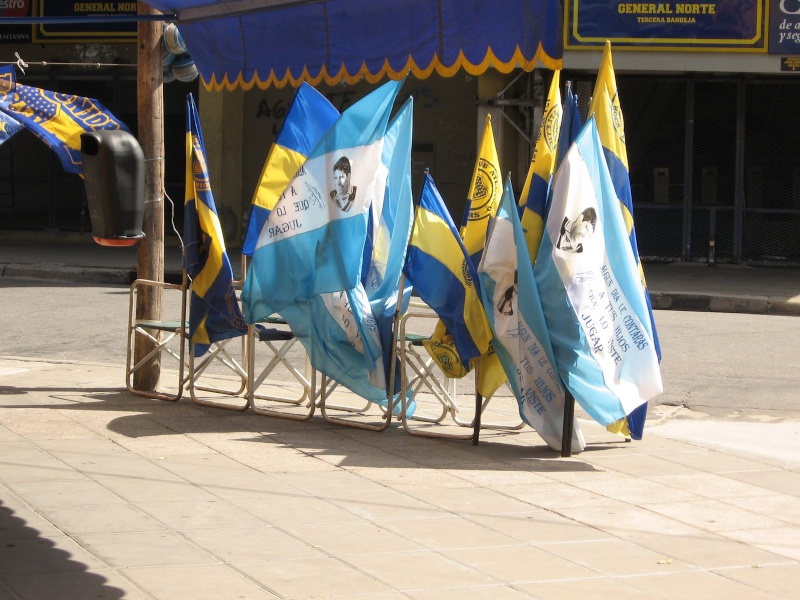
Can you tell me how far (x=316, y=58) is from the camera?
717 cm

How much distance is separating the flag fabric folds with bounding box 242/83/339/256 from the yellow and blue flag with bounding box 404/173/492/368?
1.23m

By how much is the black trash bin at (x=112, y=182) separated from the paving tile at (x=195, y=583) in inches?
81.3

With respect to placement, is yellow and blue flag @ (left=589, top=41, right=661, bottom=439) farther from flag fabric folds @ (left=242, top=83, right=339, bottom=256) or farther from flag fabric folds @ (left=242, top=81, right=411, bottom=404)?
flag fabric folds @ (left=242, top=83, right=339, bottom=256)

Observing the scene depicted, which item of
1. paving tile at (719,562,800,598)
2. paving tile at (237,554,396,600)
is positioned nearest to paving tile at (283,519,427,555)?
paving tile at (237,554,396,600)

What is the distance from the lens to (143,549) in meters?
5.04

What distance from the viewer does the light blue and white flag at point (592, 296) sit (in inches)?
268

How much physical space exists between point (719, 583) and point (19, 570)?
2.77 m

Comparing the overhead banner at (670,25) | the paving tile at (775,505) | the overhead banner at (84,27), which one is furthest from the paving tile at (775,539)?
the overhead banner at (84,27)

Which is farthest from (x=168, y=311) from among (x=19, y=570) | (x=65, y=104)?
(x=19, y=570)

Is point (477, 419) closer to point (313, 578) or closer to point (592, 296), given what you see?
point (592, 296)

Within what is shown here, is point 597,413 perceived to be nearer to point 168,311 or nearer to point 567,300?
point 567,300

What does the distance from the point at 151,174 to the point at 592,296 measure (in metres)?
3.68

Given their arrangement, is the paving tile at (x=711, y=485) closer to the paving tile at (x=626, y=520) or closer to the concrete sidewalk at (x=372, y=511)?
the concrete sidewalk at (x=372, y=511)

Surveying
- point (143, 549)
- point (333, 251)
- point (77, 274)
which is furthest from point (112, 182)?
point (77, 274)
